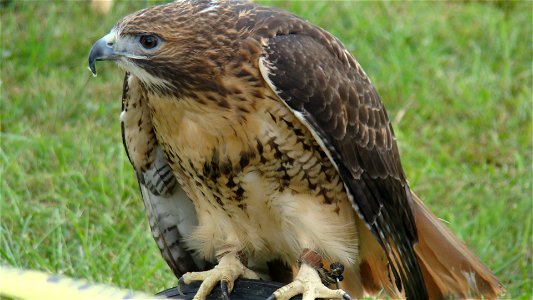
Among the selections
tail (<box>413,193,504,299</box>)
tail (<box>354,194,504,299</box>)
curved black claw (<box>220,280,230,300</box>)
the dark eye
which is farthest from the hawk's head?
tail (<box>413,193,504,299</box>)

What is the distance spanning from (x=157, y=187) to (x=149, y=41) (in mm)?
983

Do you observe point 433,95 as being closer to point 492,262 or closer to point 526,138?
point 526,138

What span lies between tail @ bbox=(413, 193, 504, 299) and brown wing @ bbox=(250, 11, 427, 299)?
0.15 m

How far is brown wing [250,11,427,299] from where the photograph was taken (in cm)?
404

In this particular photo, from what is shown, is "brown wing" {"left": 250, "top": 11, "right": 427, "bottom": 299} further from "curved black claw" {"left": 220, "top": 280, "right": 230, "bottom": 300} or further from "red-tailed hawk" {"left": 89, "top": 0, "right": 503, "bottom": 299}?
"curved black claw" {"left": 220, "top": 280, "right": 230, "bottom": 300}

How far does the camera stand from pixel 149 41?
400cm

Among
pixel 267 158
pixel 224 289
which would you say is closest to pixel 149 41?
pixel 267 158

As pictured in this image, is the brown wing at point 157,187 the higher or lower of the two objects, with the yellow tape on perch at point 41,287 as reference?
lower

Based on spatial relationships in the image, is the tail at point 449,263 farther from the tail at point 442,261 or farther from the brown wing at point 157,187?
the brown wing at point 157,187

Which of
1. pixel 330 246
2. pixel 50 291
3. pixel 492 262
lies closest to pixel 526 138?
pixel 492 262

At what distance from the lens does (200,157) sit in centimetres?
419

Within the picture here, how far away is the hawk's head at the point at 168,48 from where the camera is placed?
156 inches

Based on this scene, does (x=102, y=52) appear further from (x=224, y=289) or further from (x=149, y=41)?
(x=224, y=289)

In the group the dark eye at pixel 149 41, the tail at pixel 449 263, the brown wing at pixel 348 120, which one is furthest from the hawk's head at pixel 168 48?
the tail at pixel 449 263
